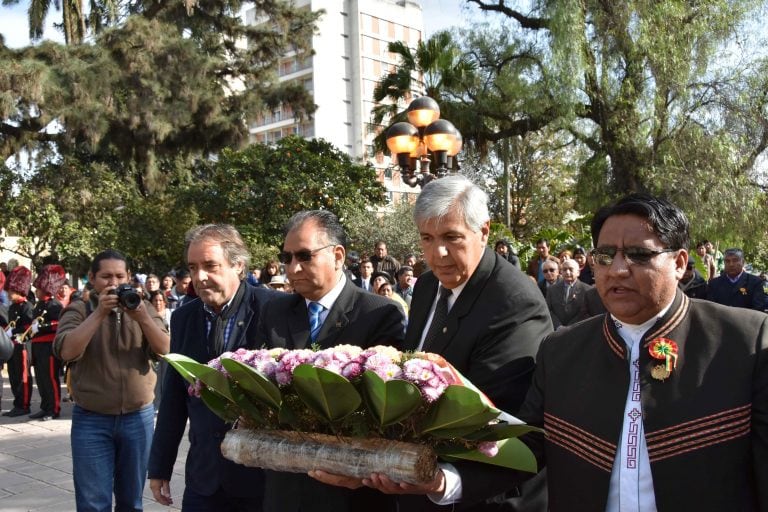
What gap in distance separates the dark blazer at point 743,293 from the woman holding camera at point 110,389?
8.59 m

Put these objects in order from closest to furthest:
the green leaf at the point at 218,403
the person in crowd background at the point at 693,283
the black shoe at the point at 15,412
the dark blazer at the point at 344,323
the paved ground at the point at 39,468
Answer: the green leaf at the point at 218,403 < the dark blazer at the point at 344,323 < the paved ground at the point at 39,468 < the person in crowd background at the point at 693,283 < the black shoe at the point at 15,412

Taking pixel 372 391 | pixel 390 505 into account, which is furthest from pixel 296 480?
pixel 372 391

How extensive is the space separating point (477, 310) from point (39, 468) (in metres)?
6.14

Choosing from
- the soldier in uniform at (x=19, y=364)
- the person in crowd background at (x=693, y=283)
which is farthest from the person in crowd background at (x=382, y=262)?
the soldier in uniform at (x=19, y=364)

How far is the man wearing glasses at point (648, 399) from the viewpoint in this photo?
Answer: 194cm

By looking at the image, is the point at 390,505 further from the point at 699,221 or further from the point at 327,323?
the point at 699,221

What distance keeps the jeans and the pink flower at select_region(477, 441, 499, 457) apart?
2841 millimetres

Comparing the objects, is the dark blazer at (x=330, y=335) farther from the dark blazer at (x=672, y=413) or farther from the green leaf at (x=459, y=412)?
the green leaf at (x=459, y=412)

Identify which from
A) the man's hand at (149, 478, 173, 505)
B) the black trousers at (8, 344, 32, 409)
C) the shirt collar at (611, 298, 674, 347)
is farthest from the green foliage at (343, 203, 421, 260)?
the shirt collar at (611, 298, 674, 347)

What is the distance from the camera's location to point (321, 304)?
3000 millimetres

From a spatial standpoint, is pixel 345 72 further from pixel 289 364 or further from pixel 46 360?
pixel 289 364

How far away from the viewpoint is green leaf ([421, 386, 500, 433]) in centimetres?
183

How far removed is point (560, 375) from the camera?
227cm

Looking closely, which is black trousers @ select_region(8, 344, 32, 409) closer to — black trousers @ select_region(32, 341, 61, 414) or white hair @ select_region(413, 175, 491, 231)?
black trousers @ select_region(32, 341, 61, 414)
